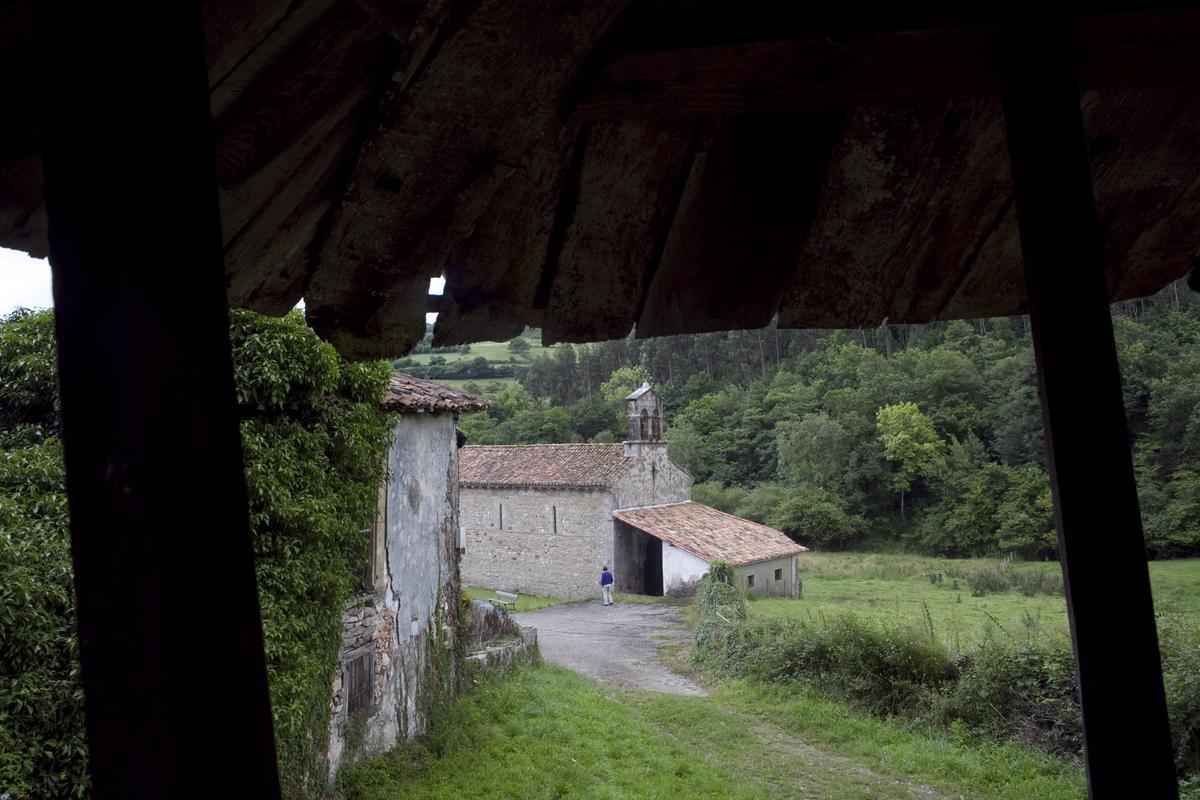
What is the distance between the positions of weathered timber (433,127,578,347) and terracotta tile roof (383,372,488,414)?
7.58m

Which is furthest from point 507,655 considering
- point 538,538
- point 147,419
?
point 147,419

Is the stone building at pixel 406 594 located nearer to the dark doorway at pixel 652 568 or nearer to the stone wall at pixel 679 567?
the stone wall at pixel 679 567

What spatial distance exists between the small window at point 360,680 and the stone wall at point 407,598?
0.23ft

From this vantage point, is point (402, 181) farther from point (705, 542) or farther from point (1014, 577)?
point (1014, 577)

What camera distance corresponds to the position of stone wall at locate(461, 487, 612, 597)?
2245 centimetres

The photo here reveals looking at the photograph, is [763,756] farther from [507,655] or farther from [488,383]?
[488,383]

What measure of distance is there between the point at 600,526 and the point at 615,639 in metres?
5.76

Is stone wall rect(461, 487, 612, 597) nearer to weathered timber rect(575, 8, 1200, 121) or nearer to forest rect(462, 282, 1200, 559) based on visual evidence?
forest rect(462, 282, 1200, 559)

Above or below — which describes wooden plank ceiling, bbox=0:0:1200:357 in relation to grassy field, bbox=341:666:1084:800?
above

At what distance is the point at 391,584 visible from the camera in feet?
29.9

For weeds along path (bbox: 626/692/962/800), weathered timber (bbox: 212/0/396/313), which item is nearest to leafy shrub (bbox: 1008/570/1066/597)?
weeds along path (bbox: 626/692/962/800)

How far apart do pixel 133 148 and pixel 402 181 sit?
58cm

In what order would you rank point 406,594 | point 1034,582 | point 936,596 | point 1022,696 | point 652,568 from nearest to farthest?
point 406,594, point 1022,696, point 936,596, point 652,568, point 1034,582

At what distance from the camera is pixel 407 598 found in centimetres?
942
